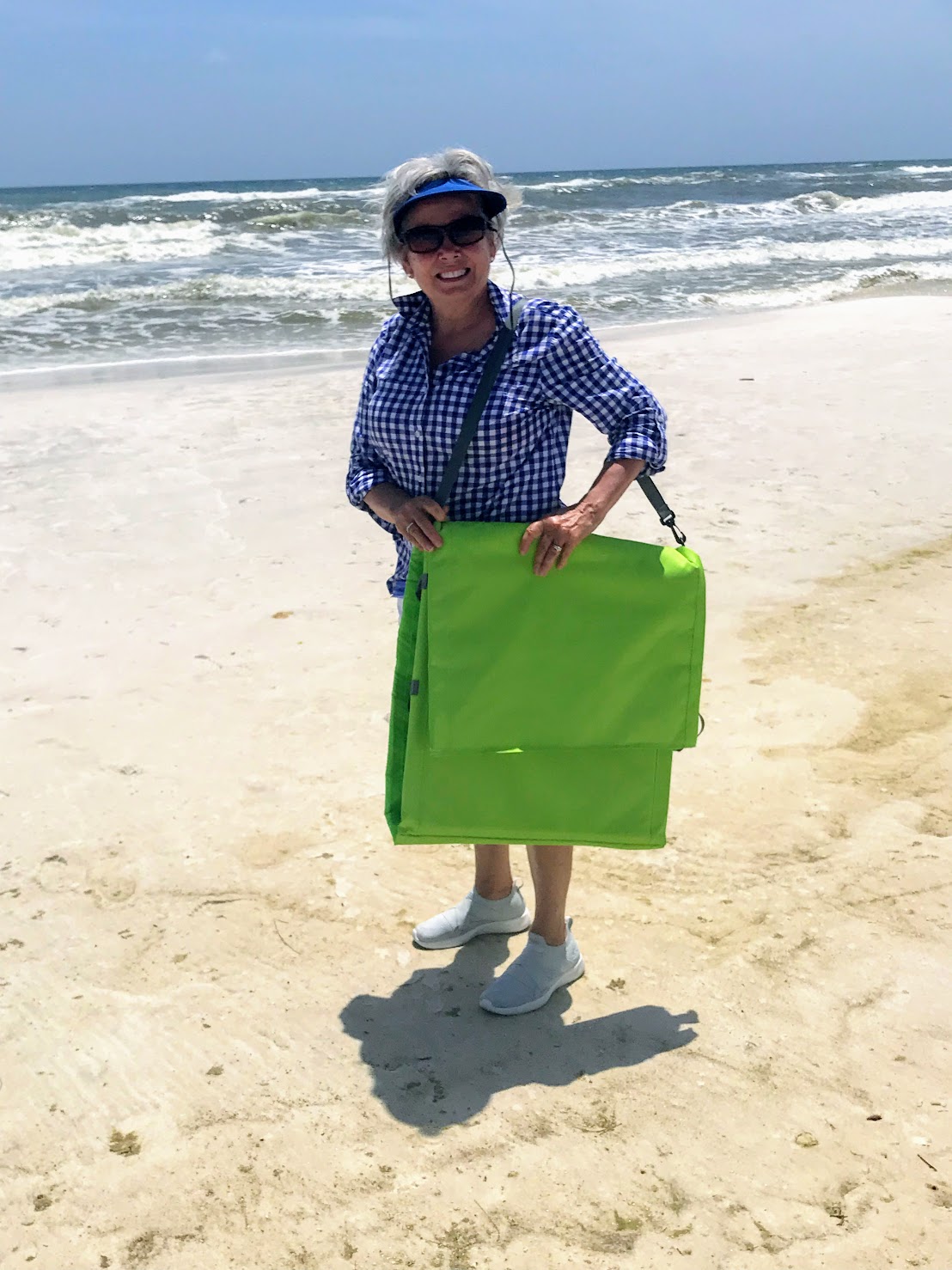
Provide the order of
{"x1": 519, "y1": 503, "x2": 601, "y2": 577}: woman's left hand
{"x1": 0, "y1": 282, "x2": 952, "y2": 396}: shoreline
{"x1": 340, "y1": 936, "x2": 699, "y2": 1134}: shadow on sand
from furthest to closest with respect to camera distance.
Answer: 1. {"x1": 0, "y1": 282, "x2": 952, "y2": 396}: shoreline
2. {"x1": 340, "y1": 936, "x2": 699, "y2": 1134}: shadow on sand
3. {"x1": 519, "y1": 503, "x2": 601, "y2": 577}: woman's left hand

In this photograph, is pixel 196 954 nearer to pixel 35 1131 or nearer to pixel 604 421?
pixel 35 1131

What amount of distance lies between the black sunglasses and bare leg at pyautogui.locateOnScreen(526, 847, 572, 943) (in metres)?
1.29

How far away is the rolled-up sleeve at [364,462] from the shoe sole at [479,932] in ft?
3.39

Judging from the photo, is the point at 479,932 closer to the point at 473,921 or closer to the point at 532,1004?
the point at 473,921

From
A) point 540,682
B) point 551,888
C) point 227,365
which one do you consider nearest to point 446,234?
point 540,682

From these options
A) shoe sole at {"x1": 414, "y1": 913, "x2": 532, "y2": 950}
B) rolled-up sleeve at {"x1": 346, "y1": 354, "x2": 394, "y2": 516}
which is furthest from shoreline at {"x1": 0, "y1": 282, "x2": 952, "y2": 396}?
shoe sole at {"x1": 414, "y1": 913, "x2": 532, "y2": 950}

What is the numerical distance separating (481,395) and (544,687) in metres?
0.59

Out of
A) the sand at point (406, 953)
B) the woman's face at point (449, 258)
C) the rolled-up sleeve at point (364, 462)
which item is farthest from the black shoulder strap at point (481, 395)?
the sand at point (406, 953)

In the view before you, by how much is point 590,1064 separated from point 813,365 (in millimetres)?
7216

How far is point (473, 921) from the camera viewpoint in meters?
2.80

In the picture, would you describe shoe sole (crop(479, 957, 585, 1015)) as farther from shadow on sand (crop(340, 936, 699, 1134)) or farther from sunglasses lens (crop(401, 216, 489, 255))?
sunglasses lens (crop(401, 216, 489, 255))

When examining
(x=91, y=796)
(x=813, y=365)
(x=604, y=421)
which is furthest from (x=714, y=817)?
(x=813, y=365)

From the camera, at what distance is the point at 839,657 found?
13.2ft

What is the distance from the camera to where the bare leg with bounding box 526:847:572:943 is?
8.30 ft
